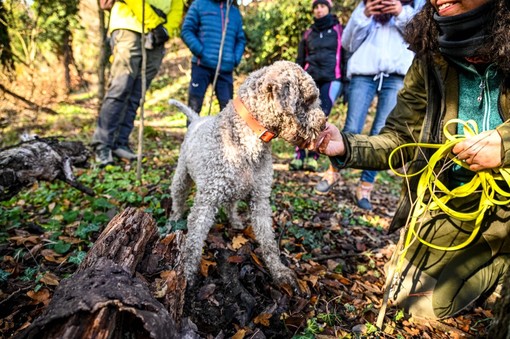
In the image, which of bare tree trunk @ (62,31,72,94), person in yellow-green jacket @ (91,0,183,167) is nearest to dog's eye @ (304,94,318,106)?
Result: person in yellow-green jacket @ (91,0,183,167)

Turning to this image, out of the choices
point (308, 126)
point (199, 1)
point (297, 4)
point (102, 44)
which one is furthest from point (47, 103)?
point (308, 126)

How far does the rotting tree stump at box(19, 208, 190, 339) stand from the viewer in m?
1.03

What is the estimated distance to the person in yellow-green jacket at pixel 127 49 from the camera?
13.6 ft

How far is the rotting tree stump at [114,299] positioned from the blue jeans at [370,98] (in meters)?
3.13

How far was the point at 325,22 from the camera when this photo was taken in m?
5.25

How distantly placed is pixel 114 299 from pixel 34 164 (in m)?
2.02

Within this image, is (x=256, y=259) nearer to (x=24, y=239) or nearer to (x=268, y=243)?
(x=268, y=243)

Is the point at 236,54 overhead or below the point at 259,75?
overhead

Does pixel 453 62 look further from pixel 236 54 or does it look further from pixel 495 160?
pixel 236 54

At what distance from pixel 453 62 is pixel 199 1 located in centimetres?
417

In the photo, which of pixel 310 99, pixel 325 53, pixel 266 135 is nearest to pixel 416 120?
pixel 310 99

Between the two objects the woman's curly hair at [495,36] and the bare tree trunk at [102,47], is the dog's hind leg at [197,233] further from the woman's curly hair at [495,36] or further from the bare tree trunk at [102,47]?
the bare tree trunk at [102,47]

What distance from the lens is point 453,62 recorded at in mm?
2074

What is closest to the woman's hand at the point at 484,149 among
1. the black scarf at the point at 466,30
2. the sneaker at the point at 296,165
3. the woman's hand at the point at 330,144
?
the black scarf at the point at 466,30
